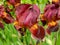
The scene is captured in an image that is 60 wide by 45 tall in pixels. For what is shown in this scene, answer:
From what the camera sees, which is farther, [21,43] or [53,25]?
[21,43]

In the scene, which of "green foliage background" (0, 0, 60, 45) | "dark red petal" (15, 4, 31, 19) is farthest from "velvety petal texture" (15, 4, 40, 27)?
"green foliage background" (0, 0, 60, 45)

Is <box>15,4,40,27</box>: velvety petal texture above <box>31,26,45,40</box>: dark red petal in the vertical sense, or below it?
above

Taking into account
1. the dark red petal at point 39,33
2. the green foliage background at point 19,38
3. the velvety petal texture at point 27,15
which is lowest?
the green foliage background at point 19,38

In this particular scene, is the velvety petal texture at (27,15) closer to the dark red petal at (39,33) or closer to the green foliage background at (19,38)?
the dark red petal at (39,33)

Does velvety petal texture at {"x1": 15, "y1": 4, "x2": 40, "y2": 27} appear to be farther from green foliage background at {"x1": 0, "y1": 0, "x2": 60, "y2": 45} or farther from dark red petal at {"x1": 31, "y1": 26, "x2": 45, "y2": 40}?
green foliage background at {"x1": 0, "y1": 0, "x2": 60, "y2": 45}

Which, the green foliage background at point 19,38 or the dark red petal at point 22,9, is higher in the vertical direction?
the dark red petal at point 22,9

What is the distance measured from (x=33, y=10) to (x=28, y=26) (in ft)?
0.21

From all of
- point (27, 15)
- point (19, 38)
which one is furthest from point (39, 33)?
point (19, 38)

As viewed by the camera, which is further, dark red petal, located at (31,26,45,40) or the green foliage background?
the green foliage background

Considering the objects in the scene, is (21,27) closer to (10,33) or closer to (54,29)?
(54,29)

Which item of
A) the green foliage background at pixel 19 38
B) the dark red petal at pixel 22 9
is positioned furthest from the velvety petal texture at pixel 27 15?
the green foliage background at pixel 19 38

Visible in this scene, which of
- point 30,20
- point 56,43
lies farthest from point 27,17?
point 56,43

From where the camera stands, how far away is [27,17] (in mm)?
764

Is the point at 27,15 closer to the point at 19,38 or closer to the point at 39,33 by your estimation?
the point at 39,33
